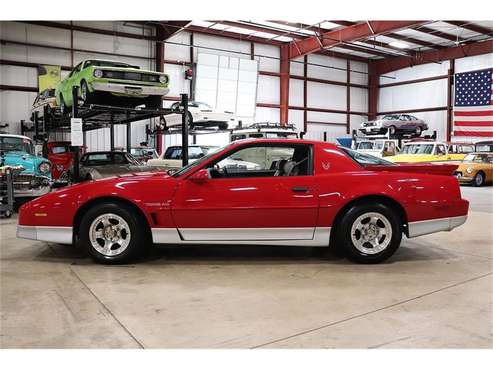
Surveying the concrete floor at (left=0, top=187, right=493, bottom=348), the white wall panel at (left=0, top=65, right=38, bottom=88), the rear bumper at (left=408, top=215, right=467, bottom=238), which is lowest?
the concrete floor at (left=0, top=187, right=493, bottom=348)

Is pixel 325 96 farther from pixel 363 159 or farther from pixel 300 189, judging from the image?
pixel 300 189

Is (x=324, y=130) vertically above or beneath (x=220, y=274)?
above

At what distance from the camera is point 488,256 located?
15.8 ft

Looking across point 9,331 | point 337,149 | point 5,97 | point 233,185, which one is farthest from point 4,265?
point 5,97

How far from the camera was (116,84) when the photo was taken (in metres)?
7.81

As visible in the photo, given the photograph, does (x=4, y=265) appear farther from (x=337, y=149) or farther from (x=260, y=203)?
(x=337, y=149)

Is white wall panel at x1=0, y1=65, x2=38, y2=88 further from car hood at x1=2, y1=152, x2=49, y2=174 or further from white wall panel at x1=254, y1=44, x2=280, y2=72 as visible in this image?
white wall panel at x1=254, y1=44, x2=280, y2=72

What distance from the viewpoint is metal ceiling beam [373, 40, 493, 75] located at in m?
22.2

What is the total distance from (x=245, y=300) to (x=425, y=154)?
42.6 feet

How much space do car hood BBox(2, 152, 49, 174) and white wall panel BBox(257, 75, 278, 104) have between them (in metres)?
15.9

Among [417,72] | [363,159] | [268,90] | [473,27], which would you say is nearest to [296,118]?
[268,90]

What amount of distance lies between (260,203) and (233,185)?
0.32 metres

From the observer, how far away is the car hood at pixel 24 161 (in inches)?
313

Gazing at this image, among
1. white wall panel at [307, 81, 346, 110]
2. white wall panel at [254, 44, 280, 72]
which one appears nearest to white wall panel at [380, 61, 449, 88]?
white wall panel at [307, 81, 346, 110]
